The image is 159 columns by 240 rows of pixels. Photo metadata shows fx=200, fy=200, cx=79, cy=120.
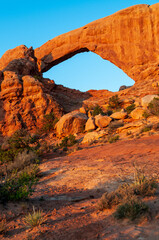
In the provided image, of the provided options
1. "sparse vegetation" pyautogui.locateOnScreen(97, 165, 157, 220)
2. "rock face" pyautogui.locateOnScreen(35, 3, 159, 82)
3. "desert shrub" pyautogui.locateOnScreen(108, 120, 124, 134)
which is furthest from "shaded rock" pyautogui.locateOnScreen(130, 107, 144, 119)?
"rock face" pyautogui.locateOnScreen(35, 3, 159, 82)

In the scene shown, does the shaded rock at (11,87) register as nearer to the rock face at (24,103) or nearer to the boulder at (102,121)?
the rock face at (24,103)

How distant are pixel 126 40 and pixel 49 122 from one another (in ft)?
67.8

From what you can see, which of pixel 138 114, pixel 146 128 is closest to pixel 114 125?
pixel 138 114

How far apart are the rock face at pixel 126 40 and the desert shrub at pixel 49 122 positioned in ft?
53.4

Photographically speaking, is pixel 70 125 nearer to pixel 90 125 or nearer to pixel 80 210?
pixel 90 125

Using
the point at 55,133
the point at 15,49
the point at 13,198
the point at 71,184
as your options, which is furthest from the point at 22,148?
the point at 15,49

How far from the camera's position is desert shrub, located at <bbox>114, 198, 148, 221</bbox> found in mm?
3259

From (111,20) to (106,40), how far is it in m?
3.22

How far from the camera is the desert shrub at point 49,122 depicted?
68.0 ft

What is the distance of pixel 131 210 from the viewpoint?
329 cm

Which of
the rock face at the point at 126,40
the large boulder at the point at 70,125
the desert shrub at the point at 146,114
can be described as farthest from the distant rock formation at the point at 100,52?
the desert shrub at the point at 146,114

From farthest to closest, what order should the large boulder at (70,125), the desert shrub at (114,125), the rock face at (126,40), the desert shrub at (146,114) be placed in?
the rock face at (126,40) < the large boulder at (70,125) < the desert shrub at (146,114) < the desert shrub at (114,125)

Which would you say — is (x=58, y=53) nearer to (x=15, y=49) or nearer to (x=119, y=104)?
(x=15, y=49)

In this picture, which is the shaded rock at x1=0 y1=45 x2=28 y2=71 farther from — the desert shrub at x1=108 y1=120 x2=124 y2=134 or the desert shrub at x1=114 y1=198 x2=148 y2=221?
the desert shrub at x1=114 y1=198 x2=148 y2=221
